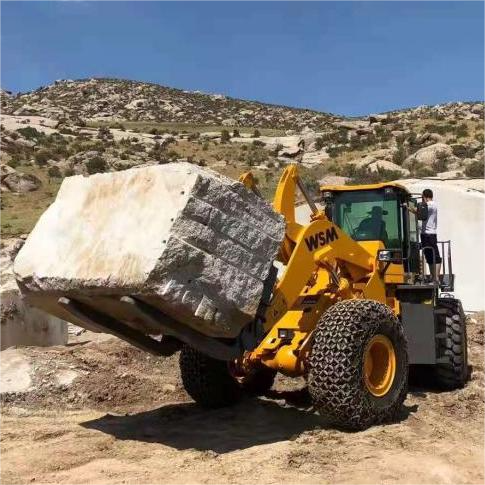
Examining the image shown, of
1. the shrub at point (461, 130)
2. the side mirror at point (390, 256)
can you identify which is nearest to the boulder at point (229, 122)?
the shrub at point (461, 130)

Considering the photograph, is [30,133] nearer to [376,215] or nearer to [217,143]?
[217,143]

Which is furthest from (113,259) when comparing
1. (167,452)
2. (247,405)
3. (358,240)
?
(358,240)

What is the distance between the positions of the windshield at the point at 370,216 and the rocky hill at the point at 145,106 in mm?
52837

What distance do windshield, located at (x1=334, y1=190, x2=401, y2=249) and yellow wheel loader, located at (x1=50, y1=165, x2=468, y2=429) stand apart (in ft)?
0.04

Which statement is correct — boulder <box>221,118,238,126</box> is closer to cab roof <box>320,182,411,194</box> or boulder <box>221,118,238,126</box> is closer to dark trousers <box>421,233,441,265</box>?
dark trousers <box>421,233,441,265</box>

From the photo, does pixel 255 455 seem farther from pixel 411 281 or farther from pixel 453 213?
pixel 453 213

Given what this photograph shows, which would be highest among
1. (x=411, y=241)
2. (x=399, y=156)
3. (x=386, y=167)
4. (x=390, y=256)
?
(x=399, y=156)

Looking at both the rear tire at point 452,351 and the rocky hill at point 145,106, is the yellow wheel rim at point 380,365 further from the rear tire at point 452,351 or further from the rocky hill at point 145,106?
the rocky hill at point 145,106

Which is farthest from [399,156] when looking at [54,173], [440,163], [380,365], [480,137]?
[380,365]

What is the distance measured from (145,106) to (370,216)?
64323mm

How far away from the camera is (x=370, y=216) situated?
880 cm

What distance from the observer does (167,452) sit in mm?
6156

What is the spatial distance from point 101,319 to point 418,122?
4112cm

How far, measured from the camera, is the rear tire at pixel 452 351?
344 inches
